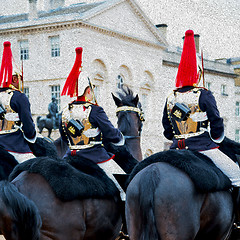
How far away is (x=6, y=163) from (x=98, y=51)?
3147 centimetres

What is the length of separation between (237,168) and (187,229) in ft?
3.64

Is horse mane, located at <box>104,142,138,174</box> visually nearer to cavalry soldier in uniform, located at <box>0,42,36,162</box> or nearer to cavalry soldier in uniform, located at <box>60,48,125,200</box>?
cavalry soldier in uniform, located at <box>60,48,125,200</box>

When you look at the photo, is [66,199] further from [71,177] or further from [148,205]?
[148,205]

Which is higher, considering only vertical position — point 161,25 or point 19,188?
point 161,25

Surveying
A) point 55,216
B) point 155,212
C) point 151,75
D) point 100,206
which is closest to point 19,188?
point 55,216

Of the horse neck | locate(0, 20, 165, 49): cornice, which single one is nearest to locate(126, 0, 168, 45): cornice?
locate(0, 20, 165, 49): cornice

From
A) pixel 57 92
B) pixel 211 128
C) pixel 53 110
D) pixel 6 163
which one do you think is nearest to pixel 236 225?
pixel 211 128

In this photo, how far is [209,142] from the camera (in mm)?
6285

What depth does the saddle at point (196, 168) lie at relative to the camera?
5601mm

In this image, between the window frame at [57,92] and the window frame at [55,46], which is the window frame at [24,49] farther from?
the window frame at [57,92]

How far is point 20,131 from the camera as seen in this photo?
24.5 feet

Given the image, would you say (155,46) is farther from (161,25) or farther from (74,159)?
(74,159)

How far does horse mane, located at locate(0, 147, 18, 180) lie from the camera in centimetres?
710

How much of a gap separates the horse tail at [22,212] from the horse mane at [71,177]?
516mm
